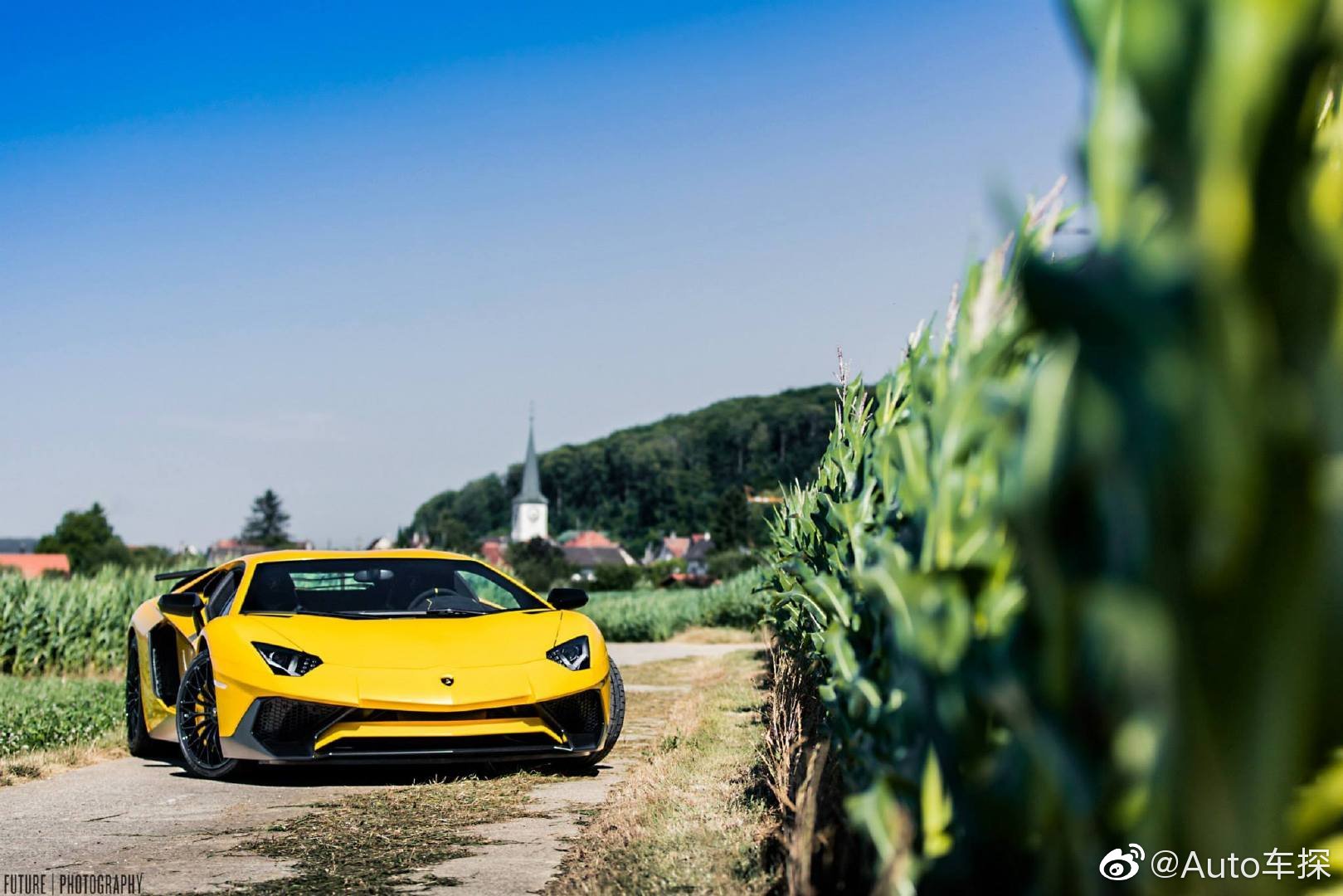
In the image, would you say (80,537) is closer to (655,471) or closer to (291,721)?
(655,471)

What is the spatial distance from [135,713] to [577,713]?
3.30 m

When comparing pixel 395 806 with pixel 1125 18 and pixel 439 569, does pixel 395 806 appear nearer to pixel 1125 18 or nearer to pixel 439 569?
pixel 439 569

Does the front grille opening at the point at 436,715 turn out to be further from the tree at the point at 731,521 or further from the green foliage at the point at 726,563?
the tree at the point at 731,521

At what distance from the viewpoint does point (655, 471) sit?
531ft

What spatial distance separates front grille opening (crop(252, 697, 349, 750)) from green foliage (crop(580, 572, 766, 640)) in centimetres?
1943

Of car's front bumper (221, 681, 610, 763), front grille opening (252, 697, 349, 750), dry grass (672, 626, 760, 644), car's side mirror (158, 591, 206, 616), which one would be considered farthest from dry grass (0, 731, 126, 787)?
dry grass (672, 626, 760, 644)

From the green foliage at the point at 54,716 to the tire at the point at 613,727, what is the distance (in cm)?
372

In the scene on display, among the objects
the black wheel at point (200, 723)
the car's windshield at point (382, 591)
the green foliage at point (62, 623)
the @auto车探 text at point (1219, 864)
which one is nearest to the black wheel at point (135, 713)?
the car's windshield at point (382, 591)

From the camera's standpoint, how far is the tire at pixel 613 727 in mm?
7039

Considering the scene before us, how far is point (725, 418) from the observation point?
16738 cm

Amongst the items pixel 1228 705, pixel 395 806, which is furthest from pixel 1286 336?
pixel 395 806

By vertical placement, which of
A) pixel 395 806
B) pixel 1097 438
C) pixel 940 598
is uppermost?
pixel 1097 438

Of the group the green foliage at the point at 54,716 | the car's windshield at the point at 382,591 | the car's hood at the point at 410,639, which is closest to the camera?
the car's hood at the point at 410,639

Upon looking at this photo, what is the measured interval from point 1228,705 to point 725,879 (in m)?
2.47
